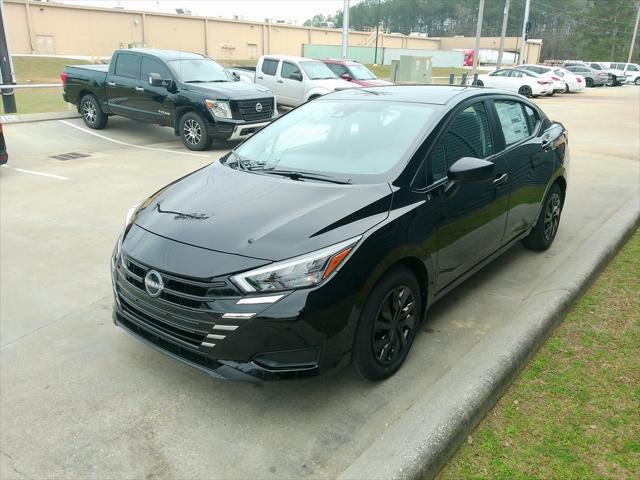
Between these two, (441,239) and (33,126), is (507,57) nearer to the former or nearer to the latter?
(33,126)

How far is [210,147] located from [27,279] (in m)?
6.92

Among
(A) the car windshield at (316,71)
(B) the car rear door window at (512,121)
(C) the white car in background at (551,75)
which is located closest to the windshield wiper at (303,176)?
(B) the car rear door window at (512,121)

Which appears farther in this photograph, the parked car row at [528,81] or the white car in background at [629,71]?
the white car in background at [629,71]

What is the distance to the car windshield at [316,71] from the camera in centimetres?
1599

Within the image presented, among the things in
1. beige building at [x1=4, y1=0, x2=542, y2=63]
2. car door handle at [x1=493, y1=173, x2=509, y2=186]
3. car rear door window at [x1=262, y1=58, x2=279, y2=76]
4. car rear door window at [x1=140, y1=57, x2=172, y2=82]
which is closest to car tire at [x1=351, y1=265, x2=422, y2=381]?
car door handle at [x1=493, y1=173, x2=509, y2=186]

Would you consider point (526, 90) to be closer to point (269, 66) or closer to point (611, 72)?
point (269, 66)

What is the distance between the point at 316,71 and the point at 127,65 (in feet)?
19.4

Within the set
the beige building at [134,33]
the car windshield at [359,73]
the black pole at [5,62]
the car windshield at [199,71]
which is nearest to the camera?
the car windshield at [199,71]

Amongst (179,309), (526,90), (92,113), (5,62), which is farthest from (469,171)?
(526,90)

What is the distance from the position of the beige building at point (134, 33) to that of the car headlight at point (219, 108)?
47.3 meters

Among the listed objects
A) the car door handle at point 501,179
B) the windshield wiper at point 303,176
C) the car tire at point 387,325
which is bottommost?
the car tire at point 387,325

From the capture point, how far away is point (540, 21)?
11912 centimetres

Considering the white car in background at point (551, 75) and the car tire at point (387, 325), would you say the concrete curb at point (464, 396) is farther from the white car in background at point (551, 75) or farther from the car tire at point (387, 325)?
the white car in background at point (551, 75)

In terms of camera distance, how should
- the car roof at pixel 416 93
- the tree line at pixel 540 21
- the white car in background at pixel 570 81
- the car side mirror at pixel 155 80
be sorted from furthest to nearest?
the tree line at pixel 540 21, the white car in background at pixel 570 81, the car side mirror at pixel 155 80, the car roof at pixel 416 93
